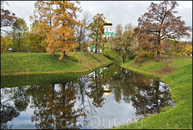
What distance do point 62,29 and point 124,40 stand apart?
18.3 meters

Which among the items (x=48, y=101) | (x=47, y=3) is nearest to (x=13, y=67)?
(x=47, y=3)

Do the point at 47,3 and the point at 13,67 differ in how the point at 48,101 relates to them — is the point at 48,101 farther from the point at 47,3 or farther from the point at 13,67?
the point at 47,3

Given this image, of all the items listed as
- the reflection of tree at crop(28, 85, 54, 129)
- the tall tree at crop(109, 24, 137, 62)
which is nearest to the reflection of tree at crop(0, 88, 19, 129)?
the reflection of tree at crop(28, 85, 54, 129)

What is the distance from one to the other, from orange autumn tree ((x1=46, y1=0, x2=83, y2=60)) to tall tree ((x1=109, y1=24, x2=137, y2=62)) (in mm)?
14860

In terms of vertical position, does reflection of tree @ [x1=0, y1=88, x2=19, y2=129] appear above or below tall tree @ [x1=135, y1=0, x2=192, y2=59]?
below

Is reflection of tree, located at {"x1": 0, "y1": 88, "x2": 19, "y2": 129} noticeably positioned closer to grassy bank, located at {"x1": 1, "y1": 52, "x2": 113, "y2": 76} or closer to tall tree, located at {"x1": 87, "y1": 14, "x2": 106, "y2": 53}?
grassy bank, located at {"x1": 1, "y1": 52, "x2": 113, "y2": 76}

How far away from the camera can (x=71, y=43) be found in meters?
25.2

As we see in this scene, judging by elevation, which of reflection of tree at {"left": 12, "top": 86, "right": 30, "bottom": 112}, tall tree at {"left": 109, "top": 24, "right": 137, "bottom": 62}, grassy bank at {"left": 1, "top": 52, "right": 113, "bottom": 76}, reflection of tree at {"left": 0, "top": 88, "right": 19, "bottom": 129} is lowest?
reflection of tree at {"left": 0, "top": 88, "right": 19, "bottom": 129}

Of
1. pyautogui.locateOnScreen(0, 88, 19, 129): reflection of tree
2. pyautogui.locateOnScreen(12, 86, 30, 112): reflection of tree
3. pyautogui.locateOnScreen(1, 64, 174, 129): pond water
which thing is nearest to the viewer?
pyautogui.locateOnScreen(1, 64, 174, 129): pond water

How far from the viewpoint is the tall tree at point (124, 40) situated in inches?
1406

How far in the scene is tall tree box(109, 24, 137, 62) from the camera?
117ft

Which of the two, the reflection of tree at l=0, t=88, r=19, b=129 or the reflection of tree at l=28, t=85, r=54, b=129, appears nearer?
the reflection of tree at l=28, t=85, r=54, b=129

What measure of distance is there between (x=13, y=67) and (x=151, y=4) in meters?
27.2

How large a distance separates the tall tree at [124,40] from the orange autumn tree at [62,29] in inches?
585
